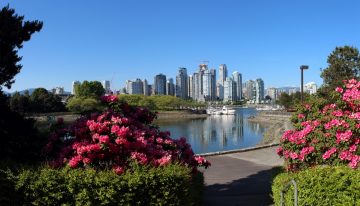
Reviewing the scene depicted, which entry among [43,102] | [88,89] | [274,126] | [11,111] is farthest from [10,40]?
[88,89]

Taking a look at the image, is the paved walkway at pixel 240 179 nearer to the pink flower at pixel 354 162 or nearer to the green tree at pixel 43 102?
the pink flower at pixel 354 162

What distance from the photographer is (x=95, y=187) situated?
631 cm

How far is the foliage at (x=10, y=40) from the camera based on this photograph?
30.7 feet

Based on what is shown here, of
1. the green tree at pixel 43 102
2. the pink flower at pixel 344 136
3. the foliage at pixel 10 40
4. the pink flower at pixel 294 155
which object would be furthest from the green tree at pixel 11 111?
the green tree at pixel 43 102

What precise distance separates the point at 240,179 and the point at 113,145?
22.1 feet

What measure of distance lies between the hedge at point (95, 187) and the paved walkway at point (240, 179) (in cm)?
322

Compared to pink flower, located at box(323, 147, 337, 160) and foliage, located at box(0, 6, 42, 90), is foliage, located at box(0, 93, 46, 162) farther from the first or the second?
pink flower, located at box(323, 147, 337, 160)

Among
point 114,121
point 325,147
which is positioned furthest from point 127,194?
point 325,147

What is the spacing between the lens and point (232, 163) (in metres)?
16.4

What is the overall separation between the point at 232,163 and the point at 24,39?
9410 mm

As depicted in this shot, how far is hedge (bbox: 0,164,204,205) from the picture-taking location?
6285 millimetres

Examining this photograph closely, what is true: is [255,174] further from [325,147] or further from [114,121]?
[114,121]

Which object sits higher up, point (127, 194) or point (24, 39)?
point (24, 39)

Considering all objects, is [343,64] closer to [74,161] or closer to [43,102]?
[74,161]
